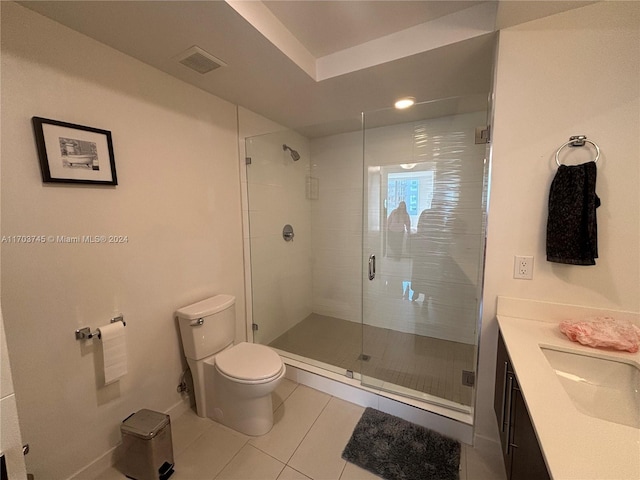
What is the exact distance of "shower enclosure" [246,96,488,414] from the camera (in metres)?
2.10

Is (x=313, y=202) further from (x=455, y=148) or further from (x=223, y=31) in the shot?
(x=223, y=31)

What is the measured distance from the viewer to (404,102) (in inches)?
83.7

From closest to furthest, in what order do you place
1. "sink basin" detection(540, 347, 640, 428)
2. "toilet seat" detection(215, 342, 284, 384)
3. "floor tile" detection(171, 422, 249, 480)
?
"sink basin" detection(540, 347, 640, 428), "floor tile" detection(171, 422, 249, 480), "toilet seat" detection(215, 342, 284, 384)

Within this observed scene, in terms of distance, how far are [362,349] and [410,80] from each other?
2239mm

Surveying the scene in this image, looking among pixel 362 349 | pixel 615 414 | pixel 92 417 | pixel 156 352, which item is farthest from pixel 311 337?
pixel 615 414

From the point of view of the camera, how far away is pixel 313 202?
3.07 metres

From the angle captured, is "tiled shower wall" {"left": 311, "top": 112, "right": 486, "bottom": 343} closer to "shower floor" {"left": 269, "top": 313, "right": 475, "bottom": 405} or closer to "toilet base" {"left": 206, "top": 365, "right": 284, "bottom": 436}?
"shower floor" {"left": 269, "top": 313, "right": 475, "bottom": 405}

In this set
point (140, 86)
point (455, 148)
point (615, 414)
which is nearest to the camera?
point (615, 414)

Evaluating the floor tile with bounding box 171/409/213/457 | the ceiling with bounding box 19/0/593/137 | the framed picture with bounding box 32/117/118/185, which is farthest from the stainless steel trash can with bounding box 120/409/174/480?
the ceiling with bounding box 19/0/593/137

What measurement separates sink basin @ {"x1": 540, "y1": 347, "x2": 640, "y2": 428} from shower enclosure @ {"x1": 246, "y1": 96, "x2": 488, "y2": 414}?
32.3 inches

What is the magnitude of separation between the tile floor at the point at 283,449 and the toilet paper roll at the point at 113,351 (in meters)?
0.56

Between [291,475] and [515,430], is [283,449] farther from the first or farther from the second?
[515,430]

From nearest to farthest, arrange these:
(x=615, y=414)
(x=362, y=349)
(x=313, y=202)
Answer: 1. (x=615, y=414)
2. (x=362, y=349)
3. (x=313, y=202)

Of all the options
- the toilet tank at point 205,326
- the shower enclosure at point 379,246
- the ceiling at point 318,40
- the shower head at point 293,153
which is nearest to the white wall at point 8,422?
the toilet tank at point 205,326
